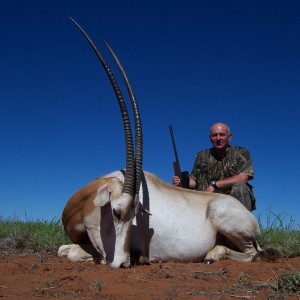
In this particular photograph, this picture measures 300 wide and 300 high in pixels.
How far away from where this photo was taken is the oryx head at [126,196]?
5055 millimetres

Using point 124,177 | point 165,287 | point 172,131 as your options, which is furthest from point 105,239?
point 172,131

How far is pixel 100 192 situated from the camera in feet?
16.9

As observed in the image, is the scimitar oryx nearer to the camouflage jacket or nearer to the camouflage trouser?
the camouflage trouser

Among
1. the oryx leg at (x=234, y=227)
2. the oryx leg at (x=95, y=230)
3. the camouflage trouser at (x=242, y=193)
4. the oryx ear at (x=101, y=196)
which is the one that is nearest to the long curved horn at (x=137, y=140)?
the oryx ear at (x=101, y=196)

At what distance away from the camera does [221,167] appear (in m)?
8.13

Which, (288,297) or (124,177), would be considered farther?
(124,177)

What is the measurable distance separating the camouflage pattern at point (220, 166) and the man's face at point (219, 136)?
134 millimetres

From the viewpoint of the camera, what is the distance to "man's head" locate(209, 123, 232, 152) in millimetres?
8109

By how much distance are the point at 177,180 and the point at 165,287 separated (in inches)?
176

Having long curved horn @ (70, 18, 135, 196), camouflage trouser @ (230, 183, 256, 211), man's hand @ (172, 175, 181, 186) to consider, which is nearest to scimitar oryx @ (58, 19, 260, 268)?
long curved horn @ (70, 18, 135, 196)

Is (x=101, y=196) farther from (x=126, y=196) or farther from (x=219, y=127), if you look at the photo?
(x=219, y=127)

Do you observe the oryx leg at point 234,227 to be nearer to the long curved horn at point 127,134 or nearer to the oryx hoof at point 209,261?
the oryx hoof at point 209,261

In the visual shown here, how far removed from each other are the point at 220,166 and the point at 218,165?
41mm

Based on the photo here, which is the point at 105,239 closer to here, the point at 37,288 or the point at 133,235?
the point at 133,235
